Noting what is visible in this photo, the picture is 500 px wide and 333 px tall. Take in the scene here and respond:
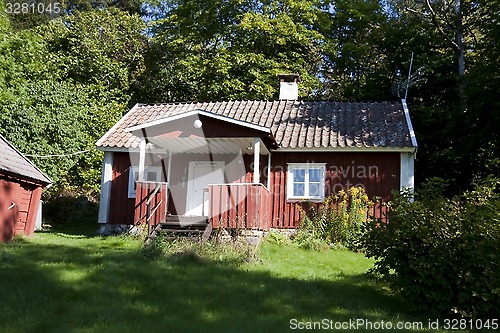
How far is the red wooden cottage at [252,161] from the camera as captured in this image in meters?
13.8

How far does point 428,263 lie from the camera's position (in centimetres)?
732

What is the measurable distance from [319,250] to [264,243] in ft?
4.95

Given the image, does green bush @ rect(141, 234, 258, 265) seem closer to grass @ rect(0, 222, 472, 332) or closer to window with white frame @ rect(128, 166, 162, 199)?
grass @ rect(0, 222, 472, 332)

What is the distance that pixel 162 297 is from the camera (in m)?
7.52

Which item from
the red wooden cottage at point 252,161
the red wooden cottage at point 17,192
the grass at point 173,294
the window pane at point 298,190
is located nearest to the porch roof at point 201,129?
the red wooden cottage at point 252,161

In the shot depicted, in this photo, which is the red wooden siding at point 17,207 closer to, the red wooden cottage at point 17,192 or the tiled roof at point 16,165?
the red wooden cottage at point 17,192

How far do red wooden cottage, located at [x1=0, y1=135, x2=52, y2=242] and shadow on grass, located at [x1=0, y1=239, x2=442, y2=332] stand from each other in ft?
14.5

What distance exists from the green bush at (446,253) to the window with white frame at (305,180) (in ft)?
25.8

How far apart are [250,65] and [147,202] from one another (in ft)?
48.6

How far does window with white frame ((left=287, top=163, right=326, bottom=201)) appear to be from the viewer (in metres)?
15.9

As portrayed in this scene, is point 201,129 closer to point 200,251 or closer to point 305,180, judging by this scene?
point 305,180

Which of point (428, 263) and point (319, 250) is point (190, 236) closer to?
point (319, 250)

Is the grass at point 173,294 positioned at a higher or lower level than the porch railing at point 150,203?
lower

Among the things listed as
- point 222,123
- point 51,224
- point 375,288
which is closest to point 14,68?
point 51,224
